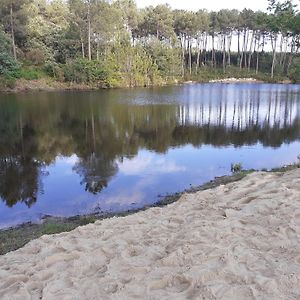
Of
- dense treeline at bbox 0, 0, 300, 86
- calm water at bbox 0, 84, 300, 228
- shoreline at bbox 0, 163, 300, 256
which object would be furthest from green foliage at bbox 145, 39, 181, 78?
shoreline at bbox 0, 163, 300, 256

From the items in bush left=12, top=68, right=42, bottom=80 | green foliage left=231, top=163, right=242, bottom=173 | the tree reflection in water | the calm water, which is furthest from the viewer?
bush left=12, top=68, right=42, bottom=80

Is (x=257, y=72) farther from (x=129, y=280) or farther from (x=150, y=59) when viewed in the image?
(x=129, y=280)

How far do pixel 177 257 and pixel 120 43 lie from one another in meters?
→ 54.4

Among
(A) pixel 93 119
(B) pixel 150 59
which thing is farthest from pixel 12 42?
(A) pixel 93 119

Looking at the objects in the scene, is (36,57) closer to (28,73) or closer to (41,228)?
(28,73)

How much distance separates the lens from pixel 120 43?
184ft

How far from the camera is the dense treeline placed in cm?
4894

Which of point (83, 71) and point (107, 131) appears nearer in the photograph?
point (107, 131)

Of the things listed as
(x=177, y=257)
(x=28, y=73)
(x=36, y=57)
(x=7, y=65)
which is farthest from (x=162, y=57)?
(x=177, y=257)

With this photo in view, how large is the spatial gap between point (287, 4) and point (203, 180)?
8.64 meters

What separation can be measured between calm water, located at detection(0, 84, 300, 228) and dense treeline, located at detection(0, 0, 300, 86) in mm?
14536

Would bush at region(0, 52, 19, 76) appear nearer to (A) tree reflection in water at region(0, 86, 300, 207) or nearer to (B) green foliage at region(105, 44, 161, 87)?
(B) green foliage at region(105, 44, 161, 87)

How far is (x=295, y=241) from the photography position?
454cm

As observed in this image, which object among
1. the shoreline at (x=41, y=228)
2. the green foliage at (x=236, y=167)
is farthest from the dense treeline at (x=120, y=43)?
the shoreline at (x=41, y=228)
